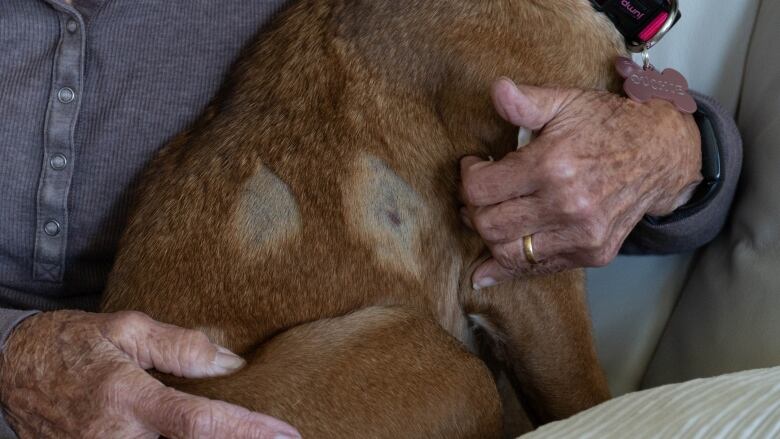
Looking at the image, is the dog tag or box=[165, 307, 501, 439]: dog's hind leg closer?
box=[165, 307, 501, 439]: dog's hind leg

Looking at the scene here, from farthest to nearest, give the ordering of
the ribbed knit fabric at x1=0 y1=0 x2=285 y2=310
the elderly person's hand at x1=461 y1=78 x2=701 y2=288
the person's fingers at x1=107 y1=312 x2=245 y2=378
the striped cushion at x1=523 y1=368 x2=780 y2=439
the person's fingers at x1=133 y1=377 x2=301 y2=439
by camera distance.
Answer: the ribbed knit fabric at x1=0 y1=0 x2=285 y2=310 → the elderly person's hand at x1=461 y1=78 x2=701 y2=288 → the person's fingers at x1=107 y1=312 x2=245 y2=378 → the person's fingers at x1=133 y1=377 x2=301 y2=439 → the striped cushion at x1=523 y1=368 x2=780 y2=439

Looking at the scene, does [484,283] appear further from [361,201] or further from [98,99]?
[98,99]

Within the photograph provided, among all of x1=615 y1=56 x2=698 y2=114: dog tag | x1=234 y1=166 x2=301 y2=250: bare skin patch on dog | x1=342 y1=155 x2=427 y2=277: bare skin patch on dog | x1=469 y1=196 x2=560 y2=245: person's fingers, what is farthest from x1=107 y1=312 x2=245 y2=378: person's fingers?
x1=615 y1=56 x2=698 y2=114: dog tag

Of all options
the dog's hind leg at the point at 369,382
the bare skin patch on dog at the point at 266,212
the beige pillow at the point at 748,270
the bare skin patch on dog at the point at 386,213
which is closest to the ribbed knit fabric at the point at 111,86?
the bare skin patch on dog at the point at 266,212

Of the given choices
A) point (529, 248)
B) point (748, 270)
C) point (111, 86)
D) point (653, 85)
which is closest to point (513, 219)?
point (529, 248)

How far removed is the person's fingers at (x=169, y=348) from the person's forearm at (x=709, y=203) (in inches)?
33.0

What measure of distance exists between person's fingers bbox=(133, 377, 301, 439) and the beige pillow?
2.74 ft

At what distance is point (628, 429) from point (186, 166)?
2.82 ft

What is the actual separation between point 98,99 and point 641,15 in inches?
38.8

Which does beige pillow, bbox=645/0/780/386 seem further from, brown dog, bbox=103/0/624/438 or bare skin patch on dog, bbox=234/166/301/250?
bare skin patch on dog, bbox=234/166/301/250

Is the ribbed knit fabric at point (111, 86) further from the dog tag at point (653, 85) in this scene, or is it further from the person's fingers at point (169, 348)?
the dog tag at point (653, 85)

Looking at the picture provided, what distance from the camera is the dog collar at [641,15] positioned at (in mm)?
1569

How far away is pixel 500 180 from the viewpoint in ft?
4.91

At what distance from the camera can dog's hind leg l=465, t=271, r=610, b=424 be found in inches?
65.3
